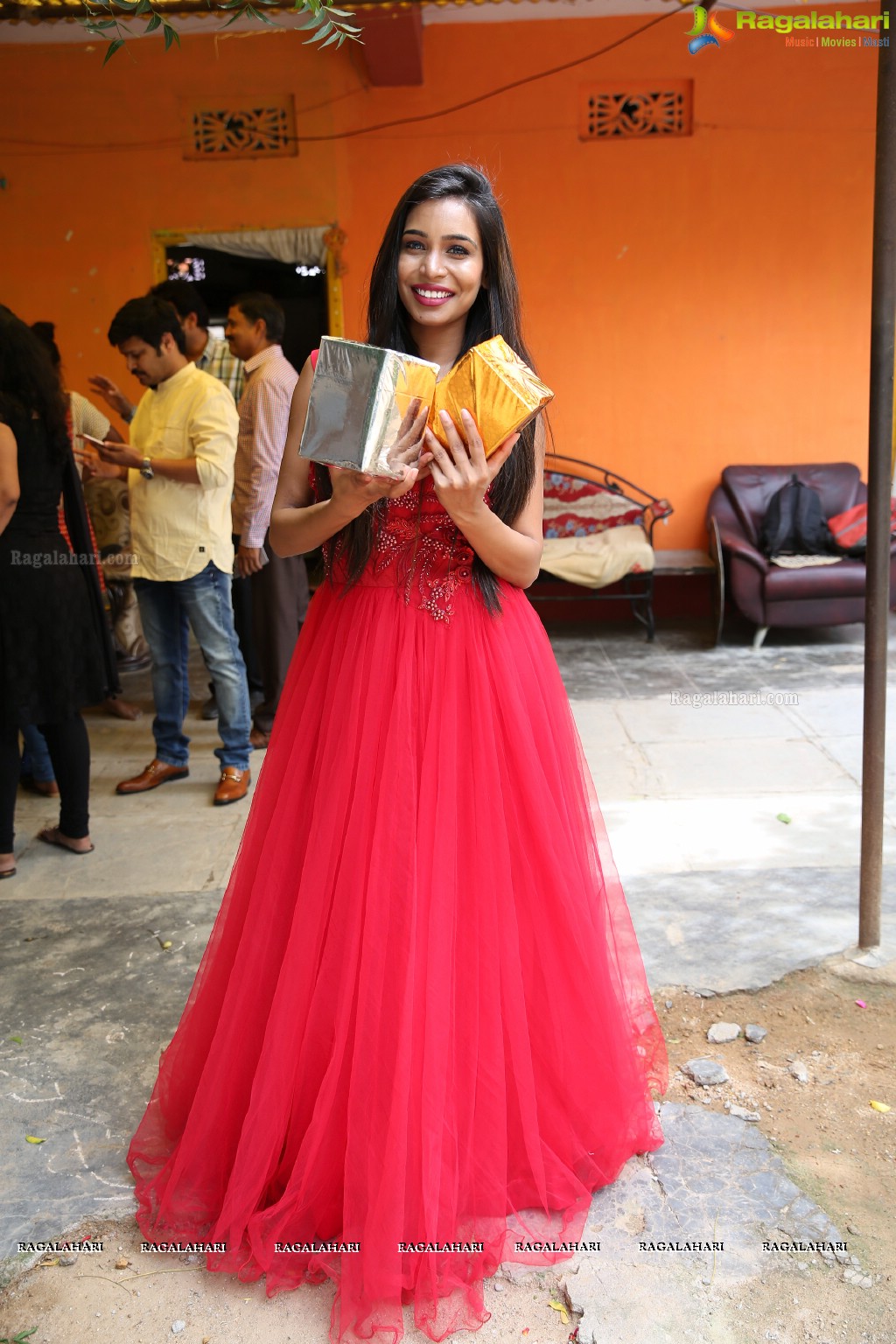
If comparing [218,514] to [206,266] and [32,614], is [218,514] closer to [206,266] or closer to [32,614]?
[32,614]

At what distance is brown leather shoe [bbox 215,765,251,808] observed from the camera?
153 inches

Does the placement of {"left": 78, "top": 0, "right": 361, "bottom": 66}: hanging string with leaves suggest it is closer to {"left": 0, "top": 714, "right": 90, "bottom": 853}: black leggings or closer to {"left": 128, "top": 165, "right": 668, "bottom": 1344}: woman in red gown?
{"left": 128, "top": 165, "right": 668, "bottom": 1344}: woman in red gown

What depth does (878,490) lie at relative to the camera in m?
2.49

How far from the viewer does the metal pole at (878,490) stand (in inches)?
91.1

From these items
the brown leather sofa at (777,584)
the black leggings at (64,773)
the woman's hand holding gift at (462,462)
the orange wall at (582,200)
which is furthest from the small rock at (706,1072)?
the orange wall at (582,200)

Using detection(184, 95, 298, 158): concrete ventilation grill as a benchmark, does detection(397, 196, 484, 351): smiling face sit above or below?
below

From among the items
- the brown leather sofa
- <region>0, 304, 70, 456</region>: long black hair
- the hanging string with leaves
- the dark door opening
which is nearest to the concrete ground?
the brown leather sofa

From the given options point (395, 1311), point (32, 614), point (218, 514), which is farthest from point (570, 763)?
point (218, 514)

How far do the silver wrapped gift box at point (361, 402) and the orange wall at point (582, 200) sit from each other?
18.0 ft

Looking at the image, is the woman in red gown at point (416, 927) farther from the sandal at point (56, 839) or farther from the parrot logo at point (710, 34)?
the parrot logo at point (710, 34)

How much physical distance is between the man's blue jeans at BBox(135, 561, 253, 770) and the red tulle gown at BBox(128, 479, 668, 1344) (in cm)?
203

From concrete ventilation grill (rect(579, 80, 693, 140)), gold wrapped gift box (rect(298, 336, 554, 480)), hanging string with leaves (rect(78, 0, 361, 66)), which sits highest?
concrete ventilation grill (rect(579, 80, 693, 140))

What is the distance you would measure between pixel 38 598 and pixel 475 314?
6.43 feet

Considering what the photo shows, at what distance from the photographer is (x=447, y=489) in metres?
1.54
